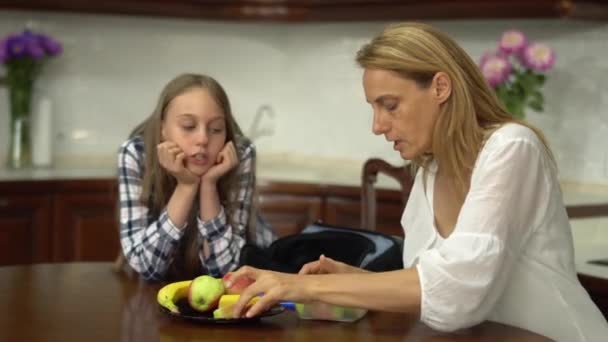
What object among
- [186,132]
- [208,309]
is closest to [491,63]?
[186,132]

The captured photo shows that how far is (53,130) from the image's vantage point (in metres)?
4.47

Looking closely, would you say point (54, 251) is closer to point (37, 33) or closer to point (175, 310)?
point (37, 33)

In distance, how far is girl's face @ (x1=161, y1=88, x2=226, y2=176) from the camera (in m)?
2.33

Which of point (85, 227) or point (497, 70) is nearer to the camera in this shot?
point (497, 70)

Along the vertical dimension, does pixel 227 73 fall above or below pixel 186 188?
above

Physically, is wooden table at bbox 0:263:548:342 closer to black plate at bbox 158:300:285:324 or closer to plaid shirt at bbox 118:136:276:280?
black plate at bbox 158:300:285:324

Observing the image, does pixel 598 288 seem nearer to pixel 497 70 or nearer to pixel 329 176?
pixel 497 70

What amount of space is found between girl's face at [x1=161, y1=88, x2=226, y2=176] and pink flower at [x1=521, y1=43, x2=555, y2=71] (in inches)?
62.5

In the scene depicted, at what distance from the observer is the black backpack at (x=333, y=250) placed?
216 centimetres

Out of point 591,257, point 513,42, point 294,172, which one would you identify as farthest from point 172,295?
point 294,172

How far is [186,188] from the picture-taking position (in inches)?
91.3

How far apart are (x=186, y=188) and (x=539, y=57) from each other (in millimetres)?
1730

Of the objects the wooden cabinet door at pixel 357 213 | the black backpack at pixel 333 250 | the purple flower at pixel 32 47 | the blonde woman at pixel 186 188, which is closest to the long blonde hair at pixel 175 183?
the blonde woman at pixel 186 188

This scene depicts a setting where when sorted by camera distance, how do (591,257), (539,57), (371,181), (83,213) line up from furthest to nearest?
1. (83,213)
2. (539,57)
3. (371,181)
4. (591,257)
